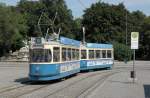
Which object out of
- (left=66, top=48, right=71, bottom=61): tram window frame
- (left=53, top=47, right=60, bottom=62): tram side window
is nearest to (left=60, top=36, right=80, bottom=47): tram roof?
(left=66, top=48, right=71, bottom=61): tram window frame

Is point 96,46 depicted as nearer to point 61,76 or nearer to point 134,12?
point 61,76

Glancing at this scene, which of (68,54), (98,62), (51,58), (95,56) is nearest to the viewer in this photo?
(51,58)

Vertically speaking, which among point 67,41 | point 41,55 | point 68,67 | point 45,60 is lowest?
point 68,67

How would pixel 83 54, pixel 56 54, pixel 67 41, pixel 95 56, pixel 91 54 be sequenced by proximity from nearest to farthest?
1. pixel 56 54
2. pixel 67 41
3. pixel 83 54
4. pixel 91 54
5. pixel 95 56

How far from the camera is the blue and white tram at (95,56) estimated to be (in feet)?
123

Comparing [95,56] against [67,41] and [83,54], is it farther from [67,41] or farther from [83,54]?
[67,41]

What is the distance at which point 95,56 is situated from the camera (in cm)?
4028

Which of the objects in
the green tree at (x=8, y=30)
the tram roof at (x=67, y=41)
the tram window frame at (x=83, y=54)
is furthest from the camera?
the green tree at (x=8, y=30)

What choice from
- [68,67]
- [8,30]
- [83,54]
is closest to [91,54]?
[83,54]

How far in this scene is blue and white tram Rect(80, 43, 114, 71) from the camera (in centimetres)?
3747

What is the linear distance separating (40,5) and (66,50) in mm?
76557

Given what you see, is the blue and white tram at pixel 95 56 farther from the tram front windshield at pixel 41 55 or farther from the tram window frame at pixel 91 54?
the tram front windshield at pixel 41 55

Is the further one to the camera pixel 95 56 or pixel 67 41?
pixel 95 56

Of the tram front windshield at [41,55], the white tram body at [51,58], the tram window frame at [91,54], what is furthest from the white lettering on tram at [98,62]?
the tram front windshield at [41,55]
